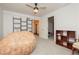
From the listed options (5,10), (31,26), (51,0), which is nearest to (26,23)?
(31,26)

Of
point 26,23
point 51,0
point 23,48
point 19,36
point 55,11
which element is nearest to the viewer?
point 51,0

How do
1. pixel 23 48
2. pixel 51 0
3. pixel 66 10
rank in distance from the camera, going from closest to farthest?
pixel 51 0 < pixel 23 48 < pixel 66 10

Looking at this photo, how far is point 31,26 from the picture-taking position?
1.63 meters

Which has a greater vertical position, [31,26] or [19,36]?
[31,26]

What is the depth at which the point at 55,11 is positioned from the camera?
2.28 metres

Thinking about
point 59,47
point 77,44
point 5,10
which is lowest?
point 59,47

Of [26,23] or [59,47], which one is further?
[59,47]

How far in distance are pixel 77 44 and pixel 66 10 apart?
2.63 ft

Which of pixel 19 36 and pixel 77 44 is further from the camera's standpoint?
pixel 77 44

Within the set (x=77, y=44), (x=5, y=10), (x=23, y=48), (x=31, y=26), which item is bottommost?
(x=77, y=44)

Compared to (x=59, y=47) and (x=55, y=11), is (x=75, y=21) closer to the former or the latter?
(x=55, y=11)

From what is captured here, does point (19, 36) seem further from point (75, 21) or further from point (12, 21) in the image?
point (75, 21)

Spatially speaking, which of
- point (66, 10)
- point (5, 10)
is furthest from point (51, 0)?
point (66, 10)

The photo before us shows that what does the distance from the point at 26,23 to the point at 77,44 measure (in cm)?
118
